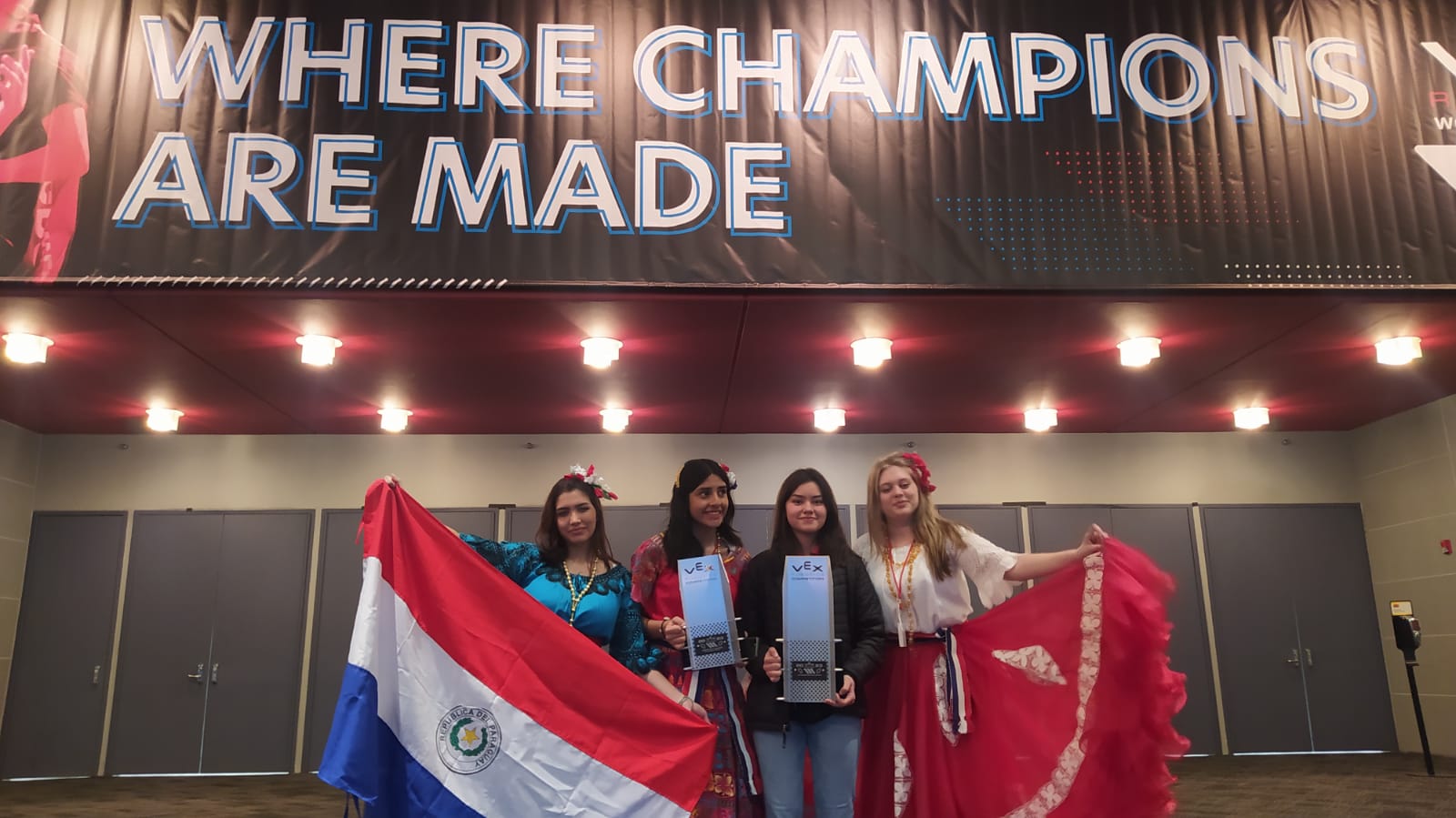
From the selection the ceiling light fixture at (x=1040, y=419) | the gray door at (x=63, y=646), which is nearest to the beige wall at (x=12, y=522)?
the gray door at (x=63, y=646)

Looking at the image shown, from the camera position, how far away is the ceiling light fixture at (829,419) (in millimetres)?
6688

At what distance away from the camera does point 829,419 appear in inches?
266

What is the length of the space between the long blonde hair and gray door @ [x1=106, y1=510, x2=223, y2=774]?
5.57 metres

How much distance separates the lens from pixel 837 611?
3.01m

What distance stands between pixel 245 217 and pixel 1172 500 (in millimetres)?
6651

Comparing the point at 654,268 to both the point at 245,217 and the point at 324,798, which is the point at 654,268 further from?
the point at 324,798

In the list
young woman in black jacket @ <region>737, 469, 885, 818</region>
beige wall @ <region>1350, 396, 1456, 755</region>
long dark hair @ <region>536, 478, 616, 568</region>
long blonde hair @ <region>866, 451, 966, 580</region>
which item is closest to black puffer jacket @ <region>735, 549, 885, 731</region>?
young woman in black jacket @ <region>737, 469, 885, 818</region>

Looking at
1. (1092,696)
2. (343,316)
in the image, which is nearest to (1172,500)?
(1092,696)

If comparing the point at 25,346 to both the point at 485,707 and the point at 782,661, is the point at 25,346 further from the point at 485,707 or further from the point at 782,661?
the point at 782,661

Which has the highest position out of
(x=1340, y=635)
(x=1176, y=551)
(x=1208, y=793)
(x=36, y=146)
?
(x=36, y=146)

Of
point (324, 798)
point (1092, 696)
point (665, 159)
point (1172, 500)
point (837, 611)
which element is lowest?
point (324, 798)

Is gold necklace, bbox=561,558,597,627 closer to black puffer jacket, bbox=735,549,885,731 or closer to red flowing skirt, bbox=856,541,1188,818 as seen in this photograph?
black puffer jacket, bbox=735,549,885,731

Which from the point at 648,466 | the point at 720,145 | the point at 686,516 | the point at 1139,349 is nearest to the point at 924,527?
the point at 686,516

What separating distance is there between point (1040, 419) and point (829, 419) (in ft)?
4.98
